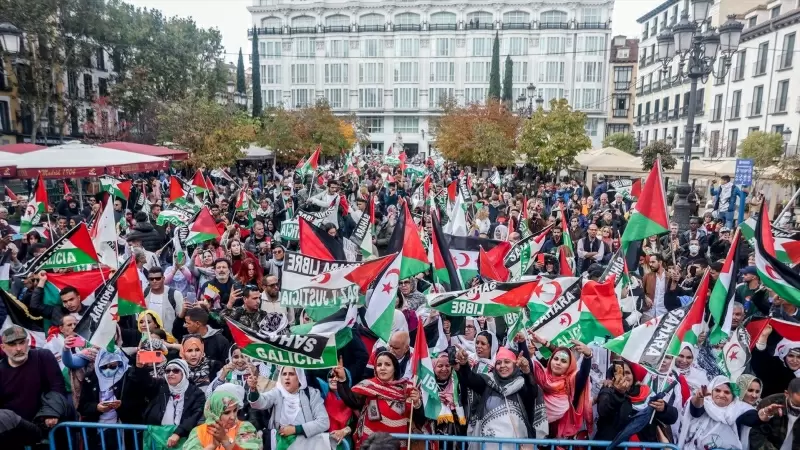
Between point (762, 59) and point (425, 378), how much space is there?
122 ft

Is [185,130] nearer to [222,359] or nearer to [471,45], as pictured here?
[222,359]

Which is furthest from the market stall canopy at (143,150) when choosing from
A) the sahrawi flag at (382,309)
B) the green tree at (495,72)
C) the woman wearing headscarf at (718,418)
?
the green tree at (495,72)

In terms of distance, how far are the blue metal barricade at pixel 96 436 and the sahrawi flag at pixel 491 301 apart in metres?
2.78

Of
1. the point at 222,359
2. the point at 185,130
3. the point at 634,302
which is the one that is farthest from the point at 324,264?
the point at 185,130

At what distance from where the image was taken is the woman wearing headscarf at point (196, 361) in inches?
181

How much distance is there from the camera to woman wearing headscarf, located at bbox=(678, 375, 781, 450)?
13.8 ft

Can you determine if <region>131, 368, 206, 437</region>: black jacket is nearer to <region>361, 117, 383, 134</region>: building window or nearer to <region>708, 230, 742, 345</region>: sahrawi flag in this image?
<region>708, 230, 742, 345</region>: sahrawi flag

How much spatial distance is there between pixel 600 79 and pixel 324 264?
63.9m

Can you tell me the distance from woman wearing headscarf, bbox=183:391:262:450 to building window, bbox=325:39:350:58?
67.4m

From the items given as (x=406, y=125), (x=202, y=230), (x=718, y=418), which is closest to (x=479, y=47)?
(x=406, y=125)

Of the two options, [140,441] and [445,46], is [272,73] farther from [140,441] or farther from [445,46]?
[140,441]

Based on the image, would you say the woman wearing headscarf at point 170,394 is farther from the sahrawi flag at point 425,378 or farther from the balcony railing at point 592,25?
the balcony railing at point 592,25

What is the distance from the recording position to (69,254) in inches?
257

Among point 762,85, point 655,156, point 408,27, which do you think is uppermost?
point 408,27
